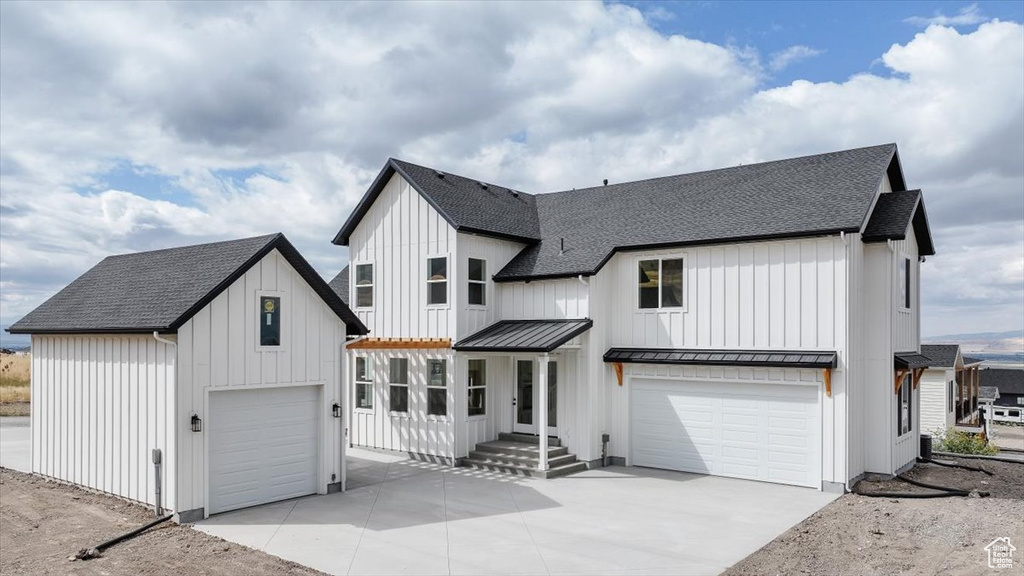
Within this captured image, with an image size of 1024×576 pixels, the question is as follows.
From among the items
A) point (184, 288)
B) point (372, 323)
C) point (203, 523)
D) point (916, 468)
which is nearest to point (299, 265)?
point (184, 288)

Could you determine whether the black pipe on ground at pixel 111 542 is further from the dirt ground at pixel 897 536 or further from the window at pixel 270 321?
the dirt ground at pixel 897 536

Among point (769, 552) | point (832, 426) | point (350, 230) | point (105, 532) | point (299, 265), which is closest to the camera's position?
point (769, 552)

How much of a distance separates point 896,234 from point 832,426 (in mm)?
4219

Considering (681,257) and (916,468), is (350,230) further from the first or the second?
(916,468)

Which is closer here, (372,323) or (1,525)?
(1,525)

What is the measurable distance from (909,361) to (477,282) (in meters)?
9.88

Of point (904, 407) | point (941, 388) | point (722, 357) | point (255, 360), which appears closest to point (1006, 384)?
point (941, 388)

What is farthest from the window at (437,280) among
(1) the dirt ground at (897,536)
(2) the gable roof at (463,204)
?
(1) the dirt ground at (897,536)

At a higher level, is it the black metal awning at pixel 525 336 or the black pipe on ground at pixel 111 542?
the black metal awning at pixel 525 336

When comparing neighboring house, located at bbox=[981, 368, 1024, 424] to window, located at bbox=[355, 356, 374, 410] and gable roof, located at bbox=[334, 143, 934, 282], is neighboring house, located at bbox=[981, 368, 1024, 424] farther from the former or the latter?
Answer: window, located at bbox=[355, 356, 374, 410]

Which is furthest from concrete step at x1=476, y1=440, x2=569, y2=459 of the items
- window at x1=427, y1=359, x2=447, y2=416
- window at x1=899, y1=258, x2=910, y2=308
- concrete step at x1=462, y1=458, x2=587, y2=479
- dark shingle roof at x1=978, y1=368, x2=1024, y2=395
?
dark shingle roof at x1=978, y1=368, x2=1024, y2=395

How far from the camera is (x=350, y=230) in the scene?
752 inches

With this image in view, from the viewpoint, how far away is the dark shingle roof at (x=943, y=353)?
3162cm

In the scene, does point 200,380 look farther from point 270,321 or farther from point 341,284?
point 341,284
